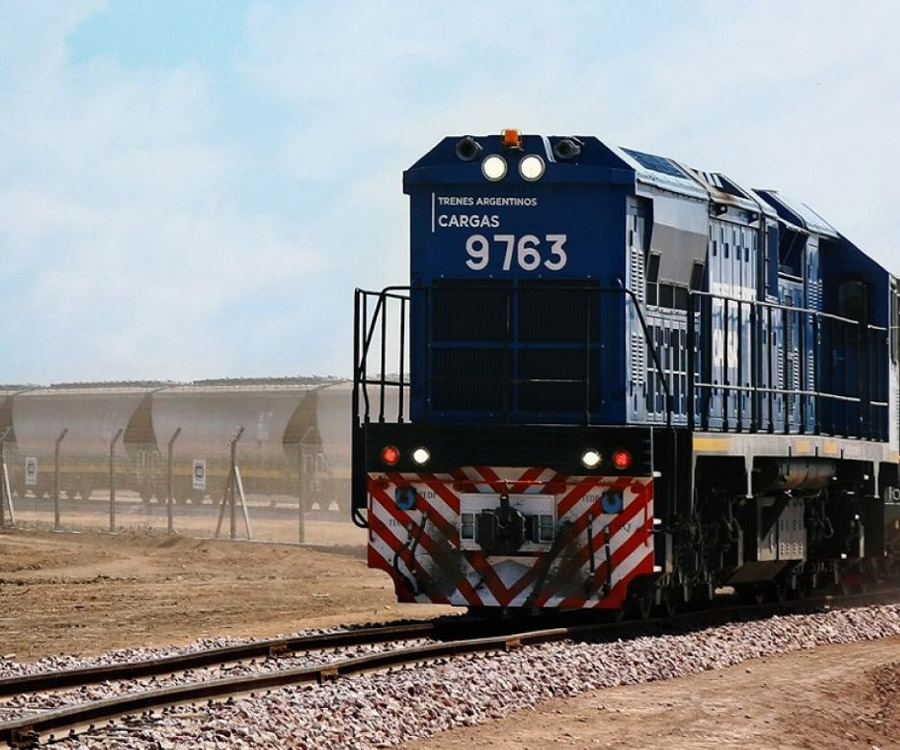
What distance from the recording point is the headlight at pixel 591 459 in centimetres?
1475

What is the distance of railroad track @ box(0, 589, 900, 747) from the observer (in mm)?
9492

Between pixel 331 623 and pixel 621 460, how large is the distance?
4300mm

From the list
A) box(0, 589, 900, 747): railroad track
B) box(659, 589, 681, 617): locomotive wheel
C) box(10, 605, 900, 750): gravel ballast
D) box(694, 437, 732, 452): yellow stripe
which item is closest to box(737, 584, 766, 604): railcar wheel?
box(0, 589, 900, 747): railroad track

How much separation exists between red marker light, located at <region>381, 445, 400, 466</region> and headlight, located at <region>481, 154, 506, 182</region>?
2541mm

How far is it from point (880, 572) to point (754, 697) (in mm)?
10538

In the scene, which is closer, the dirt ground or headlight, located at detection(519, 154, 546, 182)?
the dirt ground

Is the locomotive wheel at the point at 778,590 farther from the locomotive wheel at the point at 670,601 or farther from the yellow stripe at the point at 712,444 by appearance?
the yellow stripe at the point at 712,444

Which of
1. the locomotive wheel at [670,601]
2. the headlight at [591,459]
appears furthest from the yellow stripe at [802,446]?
the headlight at [591,459]

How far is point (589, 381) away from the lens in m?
15.4

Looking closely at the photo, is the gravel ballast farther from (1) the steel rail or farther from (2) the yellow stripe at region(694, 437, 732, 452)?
(2) the yellow stripe at region(694, 437, 732, 452)

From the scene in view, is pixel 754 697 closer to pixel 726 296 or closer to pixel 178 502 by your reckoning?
pixel 726 296

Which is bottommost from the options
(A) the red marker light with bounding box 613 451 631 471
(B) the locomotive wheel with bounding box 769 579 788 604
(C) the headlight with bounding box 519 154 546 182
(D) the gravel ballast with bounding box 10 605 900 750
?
(D) the gravel ballast with bounding box 10 605 900 750

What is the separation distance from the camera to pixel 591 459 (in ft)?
48.5

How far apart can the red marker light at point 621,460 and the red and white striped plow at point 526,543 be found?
0.10 m
